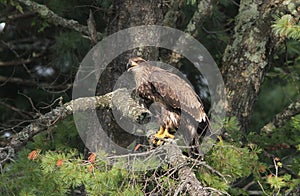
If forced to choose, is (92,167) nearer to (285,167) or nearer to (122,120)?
(122,120)

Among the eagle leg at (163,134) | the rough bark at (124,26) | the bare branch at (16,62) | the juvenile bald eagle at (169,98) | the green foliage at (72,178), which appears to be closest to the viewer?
the green foliage at (72,178)

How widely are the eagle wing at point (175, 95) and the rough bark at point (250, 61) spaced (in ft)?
2.09

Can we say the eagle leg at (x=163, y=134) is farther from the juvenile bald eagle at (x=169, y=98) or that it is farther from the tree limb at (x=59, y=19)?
the tree limb at (x=59, y=19)

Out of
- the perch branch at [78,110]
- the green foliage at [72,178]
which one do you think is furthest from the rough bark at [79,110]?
the green foliage at [72,178]

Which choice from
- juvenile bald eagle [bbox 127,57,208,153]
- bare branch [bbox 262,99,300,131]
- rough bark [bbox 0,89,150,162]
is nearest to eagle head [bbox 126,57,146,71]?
juvenile bald eagle [bbox 127,57,208,153]

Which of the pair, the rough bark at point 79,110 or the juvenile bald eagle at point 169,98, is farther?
the juvenile bald eagle at point 169,98

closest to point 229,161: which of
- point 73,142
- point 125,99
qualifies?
point 125,99

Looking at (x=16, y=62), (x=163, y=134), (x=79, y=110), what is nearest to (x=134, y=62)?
(x=163, y=134)

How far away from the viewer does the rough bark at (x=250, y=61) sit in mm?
6066

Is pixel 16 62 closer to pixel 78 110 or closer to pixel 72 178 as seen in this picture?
pixel 78 110

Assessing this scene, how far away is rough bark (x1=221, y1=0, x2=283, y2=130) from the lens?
607cm

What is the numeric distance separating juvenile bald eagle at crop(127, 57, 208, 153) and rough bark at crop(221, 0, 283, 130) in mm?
637

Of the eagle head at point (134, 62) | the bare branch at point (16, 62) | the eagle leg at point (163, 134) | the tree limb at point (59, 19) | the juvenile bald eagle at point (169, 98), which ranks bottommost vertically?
the bare branch at point (16, 62)

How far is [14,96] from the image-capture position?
8359mm
